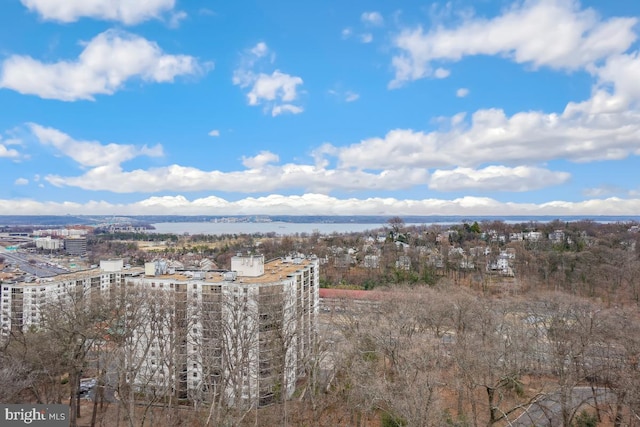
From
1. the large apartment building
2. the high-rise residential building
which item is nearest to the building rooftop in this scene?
the large apartment building

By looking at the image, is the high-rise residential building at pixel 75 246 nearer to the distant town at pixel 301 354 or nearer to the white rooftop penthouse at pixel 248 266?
the distant town at pixel 301 354

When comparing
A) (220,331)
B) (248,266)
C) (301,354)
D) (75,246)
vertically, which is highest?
(248,266)

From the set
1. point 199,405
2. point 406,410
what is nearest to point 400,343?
point 406,410

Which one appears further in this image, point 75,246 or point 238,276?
point 75,246

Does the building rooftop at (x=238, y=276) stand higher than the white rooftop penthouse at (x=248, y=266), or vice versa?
the white rooftop penthouse at (x=248, y=266)

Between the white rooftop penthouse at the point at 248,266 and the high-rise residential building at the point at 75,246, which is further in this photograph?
the high-rise residential building at the point at 75,246

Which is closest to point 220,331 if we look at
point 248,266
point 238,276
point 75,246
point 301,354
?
point 238,276

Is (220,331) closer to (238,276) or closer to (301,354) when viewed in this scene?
(238,276)

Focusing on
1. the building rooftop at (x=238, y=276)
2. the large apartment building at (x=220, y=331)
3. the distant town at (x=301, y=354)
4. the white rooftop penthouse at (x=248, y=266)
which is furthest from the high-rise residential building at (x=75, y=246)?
the white rooftop penthouse at (x=248, y=266)
